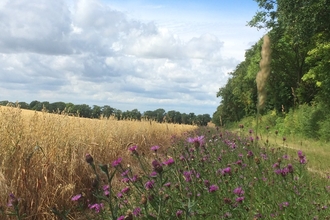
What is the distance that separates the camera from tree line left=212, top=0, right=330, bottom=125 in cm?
1881

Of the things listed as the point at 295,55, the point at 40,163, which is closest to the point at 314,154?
the point at 40,163

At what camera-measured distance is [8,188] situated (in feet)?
15.8

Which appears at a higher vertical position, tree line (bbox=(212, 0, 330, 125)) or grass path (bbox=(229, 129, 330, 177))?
tree line (bbox=(212, 0, 330, 125))

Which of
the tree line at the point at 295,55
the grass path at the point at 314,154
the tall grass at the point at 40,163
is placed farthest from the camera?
the tree line at the point at 295,55

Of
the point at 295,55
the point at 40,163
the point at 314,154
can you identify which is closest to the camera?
the point at 40,163

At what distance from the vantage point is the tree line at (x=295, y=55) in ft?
61.7

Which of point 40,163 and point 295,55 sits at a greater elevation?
point 295,55

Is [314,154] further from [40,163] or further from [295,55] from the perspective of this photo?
[295,55]

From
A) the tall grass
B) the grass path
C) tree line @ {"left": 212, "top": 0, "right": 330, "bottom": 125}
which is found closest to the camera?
the tall grass

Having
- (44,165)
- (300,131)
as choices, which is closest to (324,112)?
(300,131)

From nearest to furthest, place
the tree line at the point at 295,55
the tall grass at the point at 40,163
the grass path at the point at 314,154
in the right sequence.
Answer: the tall grass at the point at 40,163 → the grass path at the point at 314,154 → the tree line at the point at 295,55

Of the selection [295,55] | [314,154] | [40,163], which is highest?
[295,55]

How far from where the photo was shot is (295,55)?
34.8 meters

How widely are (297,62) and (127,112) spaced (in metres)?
20.5
